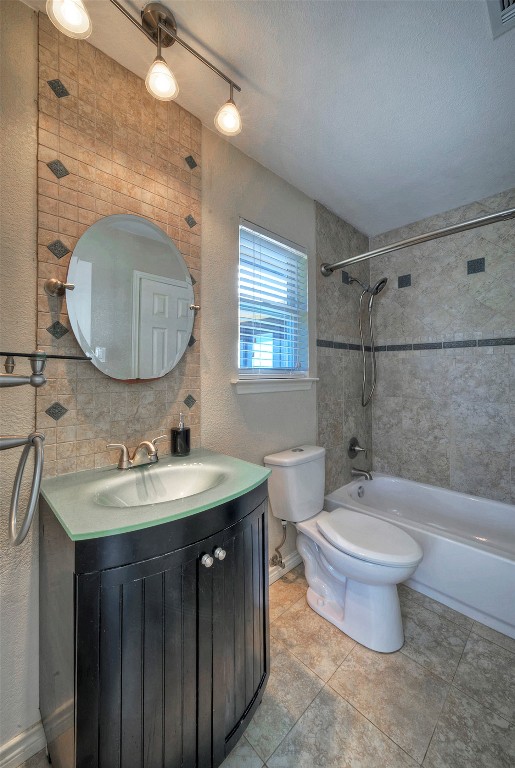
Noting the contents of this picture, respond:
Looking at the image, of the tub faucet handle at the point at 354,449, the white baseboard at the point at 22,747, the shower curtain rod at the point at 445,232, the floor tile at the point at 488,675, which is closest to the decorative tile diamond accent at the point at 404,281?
the shower curtain rod at the point at 445,232

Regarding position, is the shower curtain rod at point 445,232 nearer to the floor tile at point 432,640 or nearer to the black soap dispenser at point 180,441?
the black soap dispenser at point 180,441

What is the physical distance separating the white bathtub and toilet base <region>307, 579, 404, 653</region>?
389mm

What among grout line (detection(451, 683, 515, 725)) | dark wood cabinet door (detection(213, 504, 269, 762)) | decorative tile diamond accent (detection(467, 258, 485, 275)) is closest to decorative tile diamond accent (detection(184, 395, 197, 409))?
dark wood cabinet door (detection(213, 504, 269, 762))

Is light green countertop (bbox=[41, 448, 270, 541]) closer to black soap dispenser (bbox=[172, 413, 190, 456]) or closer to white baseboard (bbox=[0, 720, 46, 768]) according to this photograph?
black soap dispenser (bbox=[172, 413, 190, 456])

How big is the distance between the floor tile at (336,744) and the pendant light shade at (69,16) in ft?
7.32

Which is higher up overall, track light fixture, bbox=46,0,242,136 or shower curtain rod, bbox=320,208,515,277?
track light fixture, bbox=46,0,242,136

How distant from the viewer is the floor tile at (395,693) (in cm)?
101

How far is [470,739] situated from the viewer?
38.7 inches

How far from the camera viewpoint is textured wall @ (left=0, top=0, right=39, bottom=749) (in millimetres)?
911

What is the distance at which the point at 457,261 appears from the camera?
2.15m

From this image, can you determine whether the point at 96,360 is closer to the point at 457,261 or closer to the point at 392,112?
the point at 392,112

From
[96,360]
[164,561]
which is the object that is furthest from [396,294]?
[164,561]

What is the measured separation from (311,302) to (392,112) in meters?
0.98

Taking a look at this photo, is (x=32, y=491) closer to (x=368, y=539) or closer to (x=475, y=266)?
(x=368, y=539)
